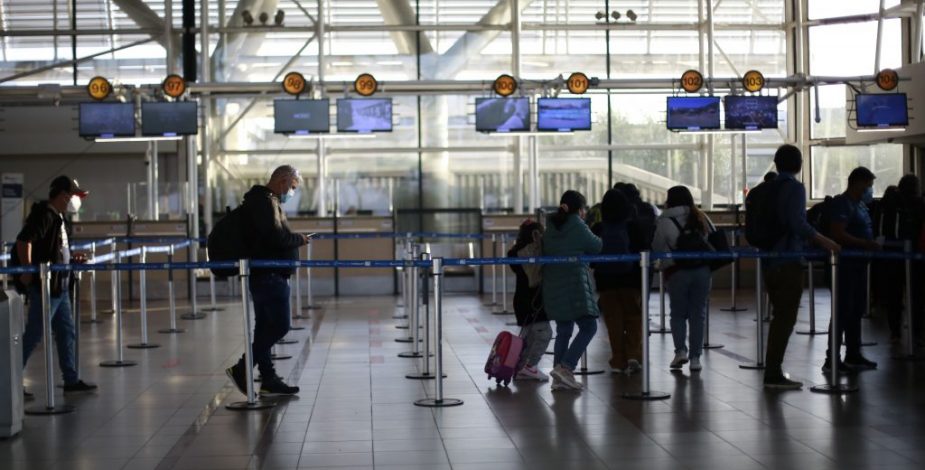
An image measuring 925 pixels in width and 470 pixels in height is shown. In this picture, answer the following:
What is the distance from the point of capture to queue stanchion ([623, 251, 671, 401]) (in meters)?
8.95

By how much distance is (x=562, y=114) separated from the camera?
21.4 meters

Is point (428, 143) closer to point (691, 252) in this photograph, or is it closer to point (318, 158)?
point (318, 158)

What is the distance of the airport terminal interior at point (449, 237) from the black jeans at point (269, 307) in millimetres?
21

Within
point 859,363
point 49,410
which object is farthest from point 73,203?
point 859,363

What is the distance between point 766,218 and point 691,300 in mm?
A: 1347

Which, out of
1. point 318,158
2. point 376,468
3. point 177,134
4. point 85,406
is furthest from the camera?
point 318,158

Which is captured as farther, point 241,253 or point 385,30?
point 385,30

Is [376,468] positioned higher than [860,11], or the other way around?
[860,11]

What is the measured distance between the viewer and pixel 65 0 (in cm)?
2641

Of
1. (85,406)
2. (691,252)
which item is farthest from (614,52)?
(85,406)

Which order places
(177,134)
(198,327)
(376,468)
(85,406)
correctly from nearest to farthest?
(376,468) → (85,406) → (198,327) → (177,134)

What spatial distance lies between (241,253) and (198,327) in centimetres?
679

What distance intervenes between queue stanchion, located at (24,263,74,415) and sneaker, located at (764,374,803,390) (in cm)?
492

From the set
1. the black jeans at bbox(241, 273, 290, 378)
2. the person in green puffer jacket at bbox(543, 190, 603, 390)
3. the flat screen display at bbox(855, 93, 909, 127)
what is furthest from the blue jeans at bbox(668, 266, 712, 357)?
the flat screen display at bbox(855, 93, 909, 127)
